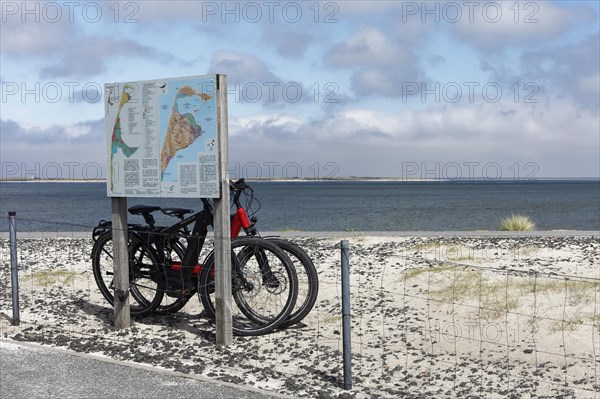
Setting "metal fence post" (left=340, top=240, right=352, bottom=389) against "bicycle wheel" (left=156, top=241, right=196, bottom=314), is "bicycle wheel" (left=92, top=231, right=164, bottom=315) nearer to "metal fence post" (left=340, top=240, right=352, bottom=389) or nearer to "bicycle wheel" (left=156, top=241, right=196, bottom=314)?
"bicycle wheel" (left=156, top=241, right=196, bottom=314)

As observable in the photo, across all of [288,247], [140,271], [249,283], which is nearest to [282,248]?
[288,247]

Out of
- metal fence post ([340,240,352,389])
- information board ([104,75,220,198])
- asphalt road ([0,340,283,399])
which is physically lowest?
asphalt road ([0,340,283,399])

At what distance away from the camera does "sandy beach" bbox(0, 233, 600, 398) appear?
6090 millimetres

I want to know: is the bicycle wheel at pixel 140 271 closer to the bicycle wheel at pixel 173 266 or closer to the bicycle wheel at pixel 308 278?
the bicycle wheel at pixel 173 266

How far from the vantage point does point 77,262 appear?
42.9 feet

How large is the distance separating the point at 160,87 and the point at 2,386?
3.45 m

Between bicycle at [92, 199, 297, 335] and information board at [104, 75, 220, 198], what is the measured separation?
0.55 meters

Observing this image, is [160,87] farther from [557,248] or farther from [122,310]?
[557,248]

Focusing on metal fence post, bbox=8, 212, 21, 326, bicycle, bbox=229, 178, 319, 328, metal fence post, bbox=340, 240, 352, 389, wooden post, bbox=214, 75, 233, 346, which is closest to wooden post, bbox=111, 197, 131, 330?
metal fence post, bbox=8, 212, 21, 326

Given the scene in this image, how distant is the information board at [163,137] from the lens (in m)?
7.11

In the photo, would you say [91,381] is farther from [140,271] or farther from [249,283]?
[140,271]

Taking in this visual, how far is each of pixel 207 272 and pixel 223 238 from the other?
2.56 feet

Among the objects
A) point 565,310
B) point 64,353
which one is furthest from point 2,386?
point 565,310

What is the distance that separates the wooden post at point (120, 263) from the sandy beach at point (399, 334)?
175mm
